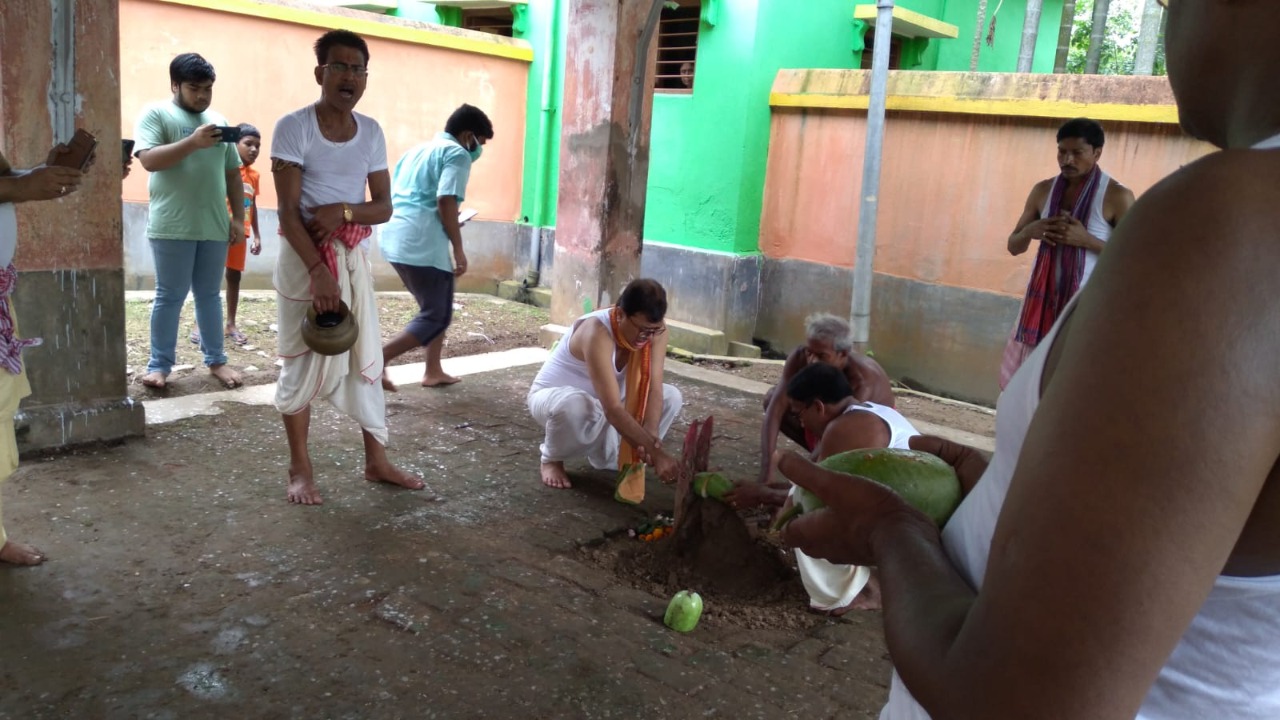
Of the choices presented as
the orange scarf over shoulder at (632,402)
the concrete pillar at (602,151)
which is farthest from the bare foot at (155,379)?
the concrete pillar at (602,151)

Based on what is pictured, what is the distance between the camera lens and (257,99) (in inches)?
346

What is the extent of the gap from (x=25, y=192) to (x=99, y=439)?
1662 millimetres

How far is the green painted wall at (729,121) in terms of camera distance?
8734 mm

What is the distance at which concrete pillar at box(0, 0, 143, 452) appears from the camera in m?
4.02

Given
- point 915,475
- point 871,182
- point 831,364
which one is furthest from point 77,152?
point 871,182

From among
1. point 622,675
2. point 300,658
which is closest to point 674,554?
point 622,675

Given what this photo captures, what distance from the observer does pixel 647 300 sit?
13.7 ft

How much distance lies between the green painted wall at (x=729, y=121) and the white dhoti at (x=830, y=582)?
5.85 metres

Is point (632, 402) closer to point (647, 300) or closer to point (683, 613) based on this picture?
point (647, 300)

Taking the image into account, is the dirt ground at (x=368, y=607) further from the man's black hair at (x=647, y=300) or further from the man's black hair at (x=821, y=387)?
the man's black hair at (x=647, y=300)

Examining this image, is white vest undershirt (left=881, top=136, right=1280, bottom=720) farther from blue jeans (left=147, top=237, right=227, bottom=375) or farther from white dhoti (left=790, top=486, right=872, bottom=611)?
blue jeans (left=147, top=237, right=227, bottom=375)

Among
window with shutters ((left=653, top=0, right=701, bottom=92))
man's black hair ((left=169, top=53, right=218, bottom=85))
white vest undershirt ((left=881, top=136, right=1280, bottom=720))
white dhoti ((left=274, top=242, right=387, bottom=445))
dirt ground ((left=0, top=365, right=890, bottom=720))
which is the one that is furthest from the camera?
window with shutters ((left=653, top=0, right=701, bottom=92))

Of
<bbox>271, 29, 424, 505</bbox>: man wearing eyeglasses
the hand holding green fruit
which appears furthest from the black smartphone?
the hand holding green fruit

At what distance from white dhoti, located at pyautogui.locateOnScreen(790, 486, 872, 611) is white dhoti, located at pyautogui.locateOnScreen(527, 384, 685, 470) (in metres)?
1.41
